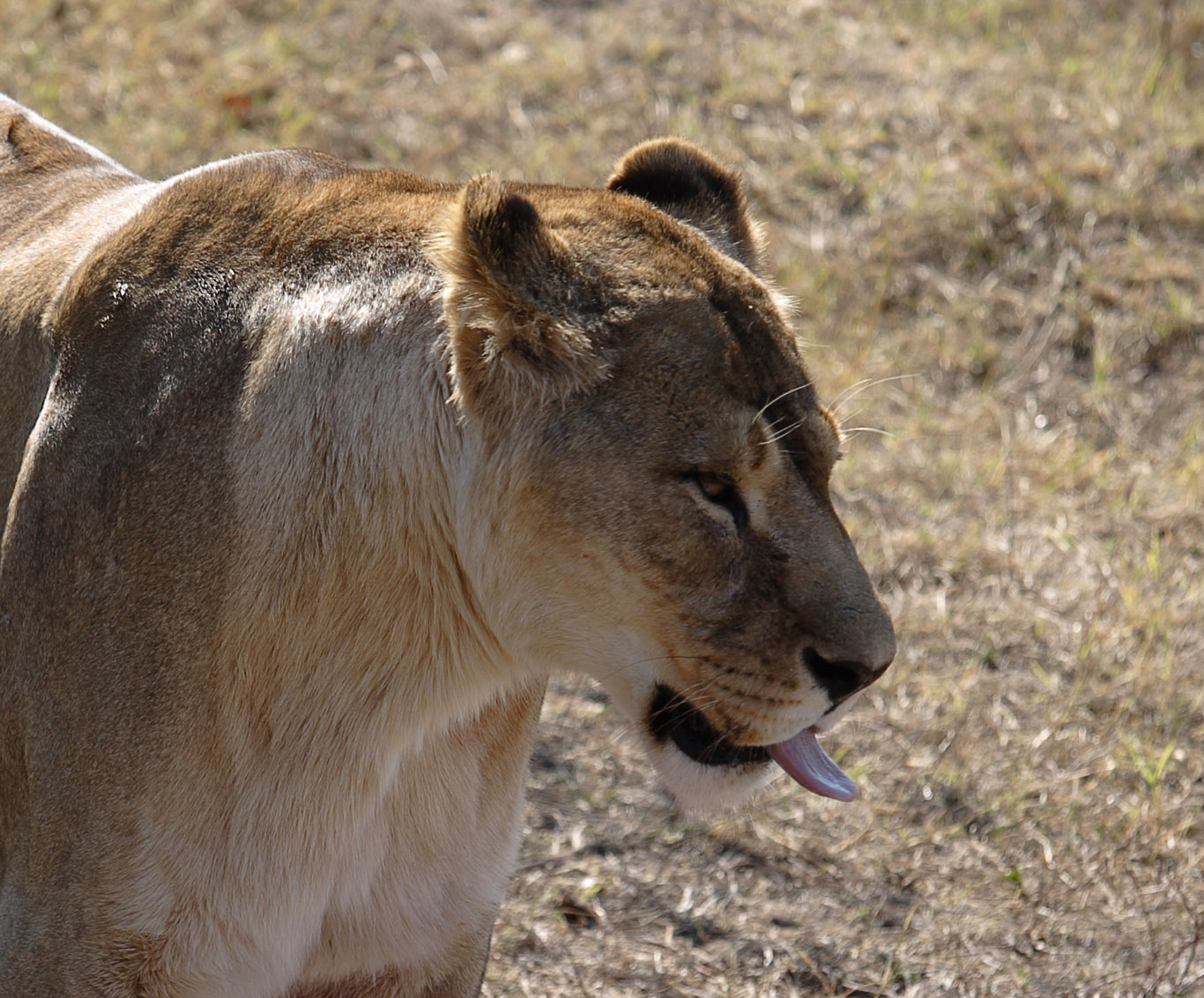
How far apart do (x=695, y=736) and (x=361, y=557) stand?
1.82 ft

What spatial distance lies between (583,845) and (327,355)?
5.54 ft

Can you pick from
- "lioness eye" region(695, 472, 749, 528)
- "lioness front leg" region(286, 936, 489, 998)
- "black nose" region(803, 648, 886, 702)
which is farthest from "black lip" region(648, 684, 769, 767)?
"lioness front leg" region(286, 936, 489, 998)

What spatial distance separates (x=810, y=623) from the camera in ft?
6.92

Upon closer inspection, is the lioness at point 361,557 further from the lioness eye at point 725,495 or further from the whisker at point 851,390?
the whisker at point 851,390

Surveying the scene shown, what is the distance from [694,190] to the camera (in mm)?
2580

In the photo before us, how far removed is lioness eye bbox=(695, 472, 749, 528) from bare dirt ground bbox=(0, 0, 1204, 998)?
527 mm

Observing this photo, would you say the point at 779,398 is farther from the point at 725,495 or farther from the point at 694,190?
the point at 694,190

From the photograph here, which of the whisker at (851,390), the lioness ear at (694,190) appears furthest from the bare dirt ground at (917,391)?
the lioness ear at (694,190)

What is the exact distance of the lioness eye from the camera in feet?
Answer: 6.91

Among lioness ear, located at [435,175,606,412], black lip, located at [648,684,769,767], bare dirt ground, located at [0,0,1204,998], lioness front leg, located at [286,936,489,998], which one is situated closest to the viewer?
lioness ear, located at [435,175,606,412]

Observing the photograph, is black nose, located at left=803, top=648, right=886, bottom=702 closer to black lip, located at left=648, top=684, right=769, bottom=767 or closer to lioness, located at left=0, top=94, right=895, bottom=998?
lioness, located at left=0, top=94, right=895, bottom=998

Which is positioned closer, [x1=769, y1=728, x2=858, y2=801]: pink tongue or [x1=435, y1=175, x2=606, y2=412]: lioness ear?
[x1=435, y1=175, x2=606, y2=412]: lioness ear

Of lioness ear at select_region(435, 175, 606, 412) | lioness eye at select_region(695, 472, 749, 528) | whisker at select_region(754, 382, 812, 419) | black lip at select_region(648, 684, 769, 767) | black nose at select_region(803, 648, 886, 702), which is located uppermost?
lioness ear at select_region(435, 175, 606, 412)

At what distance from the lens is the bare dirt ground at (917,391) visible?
332 cm
